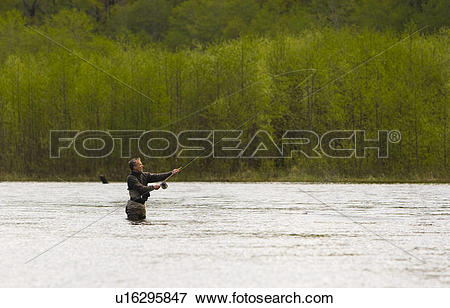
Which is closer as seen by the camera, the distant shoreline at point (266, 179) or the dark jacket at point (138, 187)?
the dark jacket at point (138, 187)

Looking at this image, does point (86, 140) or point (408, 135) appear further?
point (86, 140)

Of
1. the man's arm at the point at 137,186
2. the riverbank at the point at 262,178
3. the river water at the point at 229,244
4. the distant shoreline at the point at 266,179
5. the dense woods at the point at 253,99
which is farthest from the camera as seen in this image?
the dense woods at the point at 253,99

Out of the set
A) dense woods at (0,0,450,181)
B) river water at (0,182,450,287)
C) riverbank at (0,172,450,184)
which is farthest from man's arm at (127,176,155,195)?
dense woods at (0,0,450,181)

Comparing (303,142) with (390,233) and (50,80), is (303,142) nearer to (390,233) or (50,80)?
(50,80)

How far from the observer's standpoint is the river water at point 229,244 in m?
9.92

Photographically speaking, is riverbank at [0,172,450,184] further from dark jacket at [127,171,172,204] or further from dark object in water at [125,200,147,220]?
dark object in water at [125,200,147,220]

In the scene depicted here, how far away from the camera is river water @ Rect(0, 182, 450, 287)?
9922 mm

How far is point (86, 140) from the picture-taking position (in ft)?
136

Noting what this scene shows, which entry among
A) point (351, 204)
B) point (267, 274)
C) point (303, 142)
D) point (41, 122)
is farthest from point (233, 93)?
point (267, 274)

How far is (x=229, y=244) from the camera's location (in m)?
13.1

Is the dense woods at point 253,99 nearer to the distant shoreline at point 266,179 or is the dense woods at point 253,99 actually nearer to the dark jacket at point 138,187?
the distant shoreline at point 266,179

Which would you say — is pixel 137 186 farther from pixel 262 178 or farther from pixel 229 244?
pixel 262 178

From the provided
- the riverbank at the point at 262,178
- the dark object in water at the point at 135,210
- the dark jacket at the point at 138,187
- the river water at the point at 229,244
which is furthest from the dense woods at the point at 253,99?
the dark object in water at the point at 135,210
